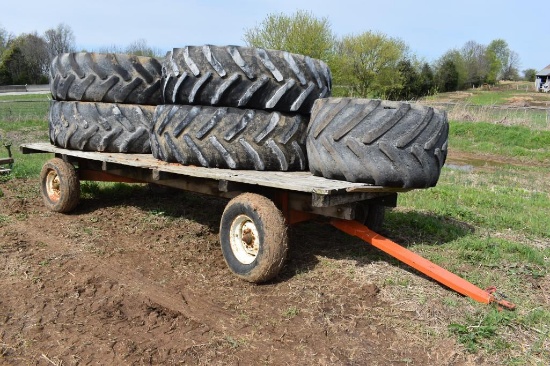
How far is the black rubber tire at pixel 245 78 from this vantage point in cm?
452

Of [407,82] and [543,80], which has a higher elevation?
[543,80]

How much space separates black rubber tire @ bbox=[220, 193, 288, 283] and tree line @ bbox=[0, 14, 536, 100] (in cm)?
1440

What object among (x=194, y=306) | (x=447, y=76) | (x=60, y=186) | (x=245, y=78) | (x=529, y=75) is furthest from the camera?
(x=529, y=75)

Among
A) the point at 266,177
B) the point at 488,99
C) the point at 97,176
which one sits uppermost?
the point at 488,99

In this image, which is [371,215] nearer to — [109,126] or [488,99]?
[109,126]

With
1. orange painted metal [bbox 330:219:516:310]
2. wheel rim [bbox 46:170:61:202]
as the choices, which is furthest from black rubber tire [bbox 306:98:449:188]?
wheel rim [bbox 46:170:61:202]

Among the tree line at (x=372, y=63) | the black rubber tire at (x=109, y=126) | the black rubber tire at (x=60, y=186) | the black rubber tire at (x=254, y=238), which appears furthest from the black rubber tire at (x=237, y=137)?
the tree line at (x=372, y=63)

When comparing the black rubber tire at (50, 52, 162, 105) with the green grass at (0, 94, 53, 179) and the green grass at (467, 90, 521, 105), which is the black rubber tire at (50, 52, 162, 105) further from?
the green grass at (467, 90, 521, 105)

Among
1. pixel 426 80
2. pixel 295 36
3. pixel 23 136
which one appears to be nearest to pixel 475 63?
pixel 426 80

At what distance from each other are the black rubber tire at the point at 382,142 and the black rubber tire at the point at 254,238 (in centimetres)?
67

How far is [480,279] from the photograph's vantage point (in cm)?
436

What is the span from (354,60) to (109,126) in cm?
4504

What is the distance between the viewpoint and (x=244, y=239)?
4.26m

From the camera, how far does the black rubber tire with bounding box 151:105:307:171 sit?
4523 mm
